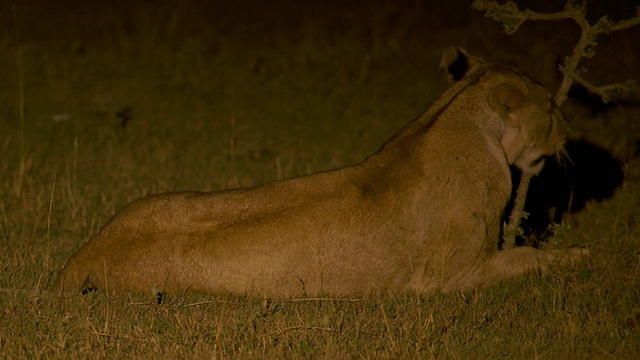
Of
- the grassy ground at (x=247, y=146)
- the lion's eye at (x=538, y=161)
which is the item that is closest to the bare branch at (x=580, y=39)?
the lion's eye at (x=538, y=161)

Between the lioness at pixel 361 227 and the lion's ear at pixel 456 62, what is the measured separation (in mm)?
356

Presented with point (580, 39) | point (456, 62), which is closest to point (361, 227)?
point (456, 62)

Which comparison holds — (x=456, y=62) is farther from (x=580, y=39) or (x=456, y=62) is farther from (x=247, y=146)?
(x=247, y=146)

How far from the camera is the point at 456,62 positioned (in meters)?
6.60

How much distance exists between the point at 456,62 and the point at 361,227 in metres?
1.83

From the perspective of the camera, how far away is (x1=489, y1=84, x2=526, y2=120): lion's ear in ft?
19.7

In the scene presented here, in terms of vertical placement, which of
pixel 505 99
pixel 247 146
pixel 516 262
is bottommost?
pixel 247 146

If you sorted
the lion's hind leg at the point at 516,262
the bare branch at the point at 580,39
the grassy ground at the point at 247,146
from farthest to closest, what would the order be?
the bare branch at the point at 580,39
the lion's hind leg at the point at 516,262
the grassy ground at the point at 247,146

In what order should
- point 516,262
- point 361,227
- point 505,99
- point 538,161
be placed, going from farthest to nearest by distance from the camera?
1. point 538,161
2. point 505,99
3. point 516,262
4. point 361,227

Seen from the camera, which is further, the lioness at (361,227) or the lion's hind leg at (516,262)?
the lion's hind leg at (516,262)

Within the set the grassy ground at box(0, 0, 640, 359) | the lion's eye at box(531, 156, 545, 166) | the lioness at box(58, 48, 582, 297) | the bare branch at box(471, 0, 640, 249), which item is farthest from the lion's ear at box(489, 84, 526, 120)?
the grassy ground at box(0, 0, 640, 359)

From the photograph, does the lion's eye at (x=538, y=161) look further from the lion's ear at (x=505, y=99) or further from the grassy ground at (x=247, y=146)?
the grassy ground at (x=247, y=146)

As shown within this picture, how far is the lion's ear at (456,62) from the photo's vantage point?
6473mm

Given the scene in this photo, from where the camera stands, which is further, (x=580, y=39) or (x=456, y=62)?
(x=456, y=62)
